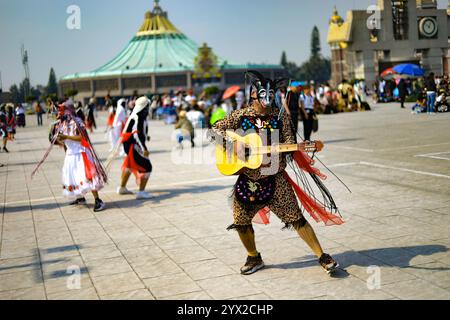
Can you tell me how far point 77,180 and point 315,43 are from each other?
141 m

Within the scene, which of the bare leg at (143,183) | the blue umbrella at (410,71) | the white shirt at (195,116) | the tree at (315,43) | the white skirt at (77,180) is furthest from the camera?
the tree at (315,43)

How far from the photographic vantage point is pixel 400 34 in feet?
132

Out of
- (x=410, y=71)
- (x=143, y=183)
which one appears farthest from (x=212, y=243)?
(x=410, y=71)

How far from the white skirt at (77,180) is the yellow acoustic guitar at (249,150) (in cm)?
404

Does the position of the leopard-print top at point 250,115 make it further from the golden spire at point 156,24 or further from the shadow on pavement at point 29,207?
the golden spire at point 156,24

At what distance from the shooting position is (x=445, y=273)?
5.16 m

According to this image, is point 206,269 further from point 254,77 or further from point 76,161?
point 76,161

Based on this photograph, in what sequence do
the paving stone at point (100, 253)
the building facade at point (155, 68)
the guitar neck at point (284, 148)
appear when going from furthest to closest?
the building facade at point (155, 68) < the paving stone at point (100, 253) < the guitar neck at point (284, 148)

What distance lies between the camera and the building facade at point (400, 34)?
38312 millimetres

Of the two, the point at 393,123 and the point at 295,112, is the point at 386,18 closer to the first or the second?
the point at 393,123

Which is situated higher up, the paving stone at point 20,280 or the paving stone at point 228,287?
the paving stone at point 228,287

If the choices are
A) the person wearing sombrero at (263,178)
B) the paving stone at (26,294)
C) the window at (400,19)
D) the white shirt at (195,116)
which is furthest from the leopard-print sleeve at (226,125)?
the window at (400,19)

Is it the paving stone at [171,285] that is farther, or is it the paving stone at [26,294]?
the paving stone at [26,294]
